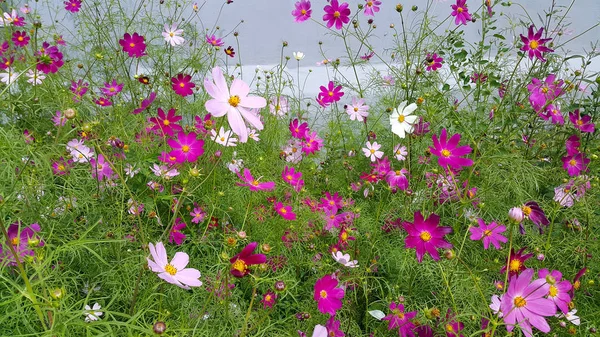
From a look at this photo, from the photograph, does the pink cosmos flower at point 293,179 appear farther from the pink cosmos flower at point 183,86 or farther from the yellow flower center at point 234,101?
the yellow flower center at point 234,101

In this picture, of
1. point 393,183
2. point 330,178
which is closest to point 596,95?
point 393,183

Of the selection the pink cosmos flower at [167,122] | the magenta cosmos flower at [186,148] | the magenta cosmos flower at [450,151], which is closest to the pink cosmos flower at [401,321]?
the magenta cosmos flower at [450,151]

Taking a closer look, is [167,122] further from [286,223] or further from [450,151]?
[450,151]

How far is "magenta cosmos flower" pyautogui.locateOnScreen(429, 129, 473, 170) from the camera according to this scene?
3.44 ft

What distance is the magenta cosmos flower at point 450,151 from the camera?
105 centimetres

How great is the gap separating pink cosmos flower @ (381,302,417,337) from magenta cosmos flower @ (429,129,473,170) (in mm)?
340

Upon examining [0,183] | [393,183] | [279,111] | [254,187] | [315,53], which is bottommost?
[0,183]

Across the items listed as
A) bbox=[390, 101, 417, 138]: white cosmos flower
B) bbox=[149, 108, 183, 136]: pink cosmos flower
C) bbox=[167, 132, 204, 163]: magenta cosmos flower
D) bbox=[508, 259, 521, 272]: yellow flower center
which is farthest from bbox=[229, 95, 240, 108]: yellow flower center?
bbox=[508, 259, 521, 272]: yellow flower center

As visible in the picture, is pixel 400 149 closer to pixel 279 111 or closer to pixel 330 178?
pixel 330 178

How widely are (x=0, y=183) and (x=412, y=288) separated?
1030 millimetres

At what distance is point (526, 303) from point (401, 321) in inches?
12.2

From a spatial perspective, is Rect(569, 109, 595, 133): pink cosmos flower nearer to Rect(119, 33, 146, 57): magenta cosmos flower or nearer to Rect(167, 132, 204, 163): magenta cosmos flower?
Rect(167, 132, 204, 163): magenta cosmos flower

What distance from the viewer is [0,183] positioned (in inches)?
40.6

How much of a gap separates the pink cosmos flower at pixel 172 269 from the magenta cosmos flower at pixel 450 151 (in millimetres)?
599
